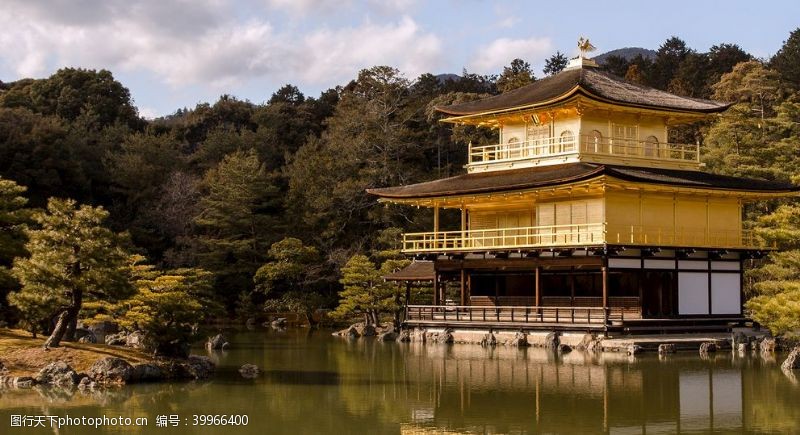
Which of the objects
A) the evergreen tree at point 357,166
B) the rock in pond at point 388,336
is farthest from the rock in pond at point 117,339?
the evergreen tree at point 357,166

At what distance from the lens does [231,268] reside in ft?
167

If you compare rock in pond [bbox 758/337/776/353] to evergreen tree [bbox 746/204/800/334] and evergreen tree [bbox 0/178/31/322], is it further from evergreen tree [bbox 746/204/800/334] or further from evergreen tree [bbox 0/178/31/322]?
evergreen tree [bbox 0/178/31/322]

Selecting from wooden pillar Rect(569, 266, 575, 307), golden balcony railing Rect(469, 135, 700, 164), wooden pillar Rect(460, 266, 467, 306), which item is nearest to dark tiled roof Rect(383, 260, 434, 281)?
wooden pillar Rect(460, 266, 467, 306)

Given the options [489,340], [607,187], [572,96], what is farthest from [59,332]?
[572,96]

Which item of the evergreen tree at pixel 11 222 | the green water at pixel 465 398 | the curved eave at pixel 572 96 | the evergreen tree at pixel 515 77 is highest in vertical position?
the evergreen tree at pixel 515 77

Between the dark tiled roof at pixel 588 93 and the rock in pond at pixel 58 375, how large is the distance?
19.4 m

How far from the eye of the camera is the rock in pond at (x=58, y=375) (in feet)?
71.5

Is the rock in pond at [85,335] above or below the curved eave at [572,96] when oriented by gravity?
below

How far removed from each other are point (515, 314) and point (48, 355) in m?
16.6

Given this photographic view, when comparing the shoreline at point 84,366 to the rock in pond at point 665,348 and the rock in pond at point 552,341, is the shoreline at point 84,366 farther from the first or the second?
the rock in pond at point 665,348

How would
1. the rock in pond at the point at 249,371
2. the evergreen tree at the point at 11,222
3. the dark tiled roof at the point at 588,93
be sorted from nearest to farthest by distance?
1. the rock in pond at the point at 249,371
2. the evergreen tree at the point at 11,222
3. the dark tiled roof at the point at 588,93

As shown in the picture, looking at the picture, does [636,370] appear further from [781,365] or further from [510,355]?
[510,355]

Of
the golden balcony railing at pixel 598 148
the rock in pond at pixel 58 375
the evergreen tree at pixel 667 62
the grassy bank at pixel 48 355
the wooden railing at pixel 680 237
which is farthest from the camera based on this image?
the evergreen tree at pixel 667 62

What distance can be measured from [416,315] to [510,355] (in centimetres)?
A: 804
